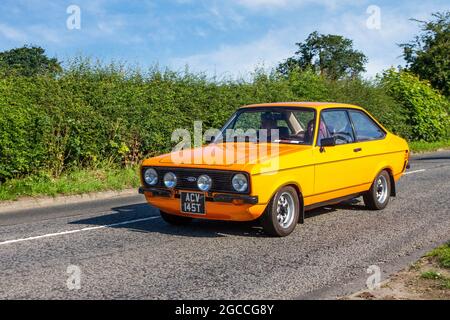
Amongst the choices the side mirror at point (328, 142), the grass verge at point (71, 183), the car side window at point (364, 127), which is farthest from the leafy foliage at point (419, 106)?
the side mirror at point (328, 142)

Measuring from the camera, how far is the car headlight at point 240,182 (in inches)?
280

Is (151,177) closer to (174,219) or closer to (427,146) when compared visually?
(174,219)

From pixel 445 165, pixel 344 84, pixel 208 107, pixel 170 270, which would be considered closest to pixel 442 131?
pixel 344 84

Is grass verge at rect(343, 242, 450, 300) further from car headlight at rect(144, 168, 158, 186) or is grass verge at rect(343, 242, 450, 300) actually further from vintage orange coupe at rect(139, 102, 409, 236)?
car headlight at rect(144, 168, 158, 186)

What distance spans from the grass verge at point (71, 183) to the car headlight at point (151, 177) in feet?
14.2

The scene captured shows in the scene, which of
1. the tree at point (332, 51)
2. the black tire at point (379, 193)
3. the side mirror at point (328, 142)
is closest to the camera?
the side mirror at point (328, 142)

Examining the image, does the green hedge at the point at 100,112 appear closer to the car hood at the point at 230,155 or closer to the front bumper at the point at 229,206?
the car hood at the point at 230,155

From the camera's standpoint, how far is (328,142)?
8180 mm

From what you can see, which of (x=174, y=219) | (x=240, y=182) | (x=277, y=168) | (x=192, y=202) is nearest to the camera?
(x=240, y=182)

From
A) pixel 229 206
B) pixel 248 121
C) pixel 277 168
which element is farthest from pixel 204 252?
pixel 248 121

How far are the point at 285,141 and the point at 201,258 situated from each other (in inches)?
97.6

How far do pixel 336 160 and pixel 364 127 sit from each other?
1.40m

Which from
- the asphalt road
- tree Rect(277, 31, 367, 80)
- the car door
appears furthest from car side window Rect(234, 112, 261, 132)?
tree Rect(277, 31, 367, 80)

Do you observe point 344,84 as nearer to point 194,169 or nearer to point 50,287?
point 194,169
